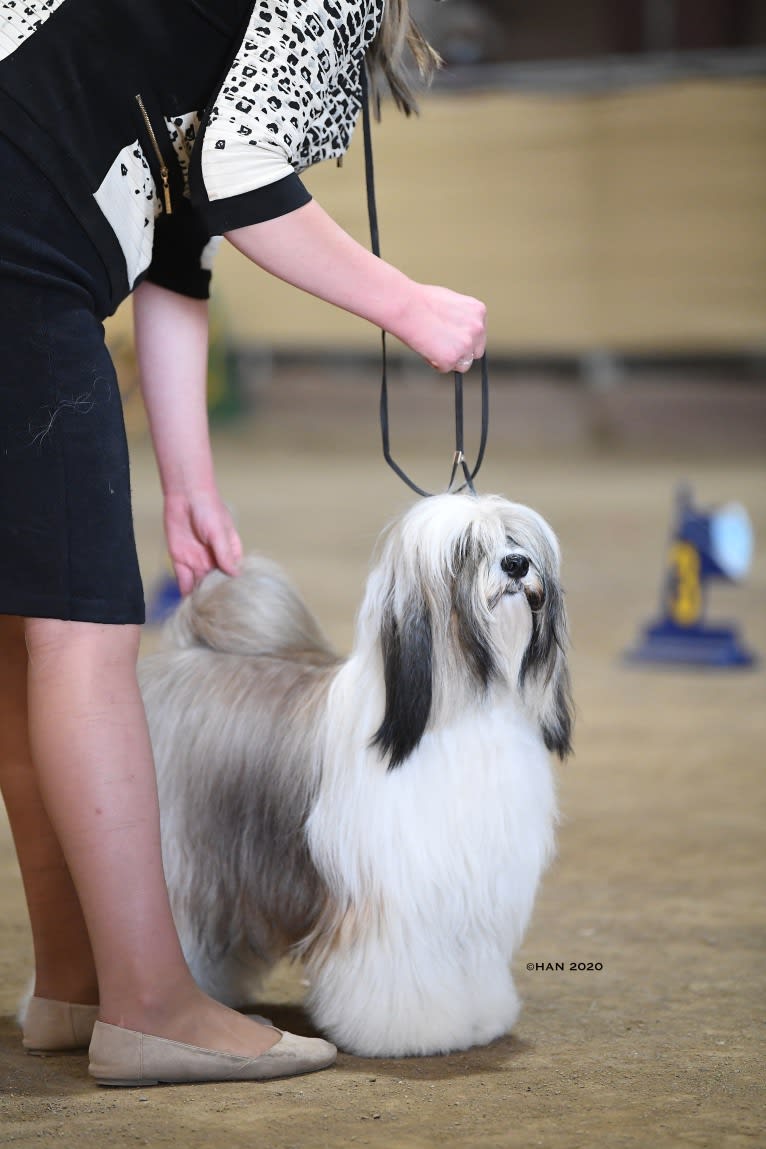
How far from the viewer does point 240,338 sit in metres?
10.9

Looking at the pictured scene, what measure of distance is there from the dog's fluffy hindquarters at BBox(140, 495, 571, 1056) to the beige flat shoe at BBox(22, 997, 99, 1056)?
9.3 inches

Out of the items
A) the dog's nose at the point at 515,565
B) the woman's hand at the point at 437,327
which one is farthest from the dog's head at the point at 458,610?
the woman's hand at the point at 437,327

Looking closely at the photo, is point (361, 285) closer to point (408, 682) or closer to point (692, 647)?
point (408, 682)

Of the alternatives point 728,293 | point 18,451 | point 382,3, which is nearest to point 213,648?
point 18,451

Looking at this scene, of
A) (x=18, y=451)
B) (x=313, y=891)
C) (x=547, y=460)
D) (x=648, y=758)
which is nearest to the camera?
(x=18, y=451)

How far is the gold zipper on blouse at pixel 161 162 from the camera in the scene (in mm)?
1688

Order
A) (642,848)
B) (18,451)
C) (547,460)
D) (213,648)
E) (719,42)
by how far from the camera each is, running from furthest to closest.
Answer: (719,42) → (547,460) → (642,848) → (213,648) → (18,451)

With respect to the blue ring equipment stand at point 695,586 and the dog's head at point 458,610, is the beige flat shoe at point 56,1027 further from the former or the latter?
the blue ring equipment stand at point 695,586

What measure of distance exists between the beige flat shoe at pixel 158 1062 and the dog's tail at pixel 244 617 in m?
0.58

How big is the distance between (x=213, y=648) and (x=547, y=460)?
7.76 metres

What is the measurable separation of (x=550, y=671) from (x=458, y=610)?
0.15m

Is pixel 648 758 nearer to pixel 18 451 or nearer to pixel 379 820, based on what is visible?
pixel 379 820

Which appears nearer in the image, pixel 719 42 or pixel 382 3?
pixel 382 3

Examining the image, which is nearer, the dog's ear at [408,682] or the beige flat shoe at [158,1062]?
the beige flat shoe at [158,1062]
